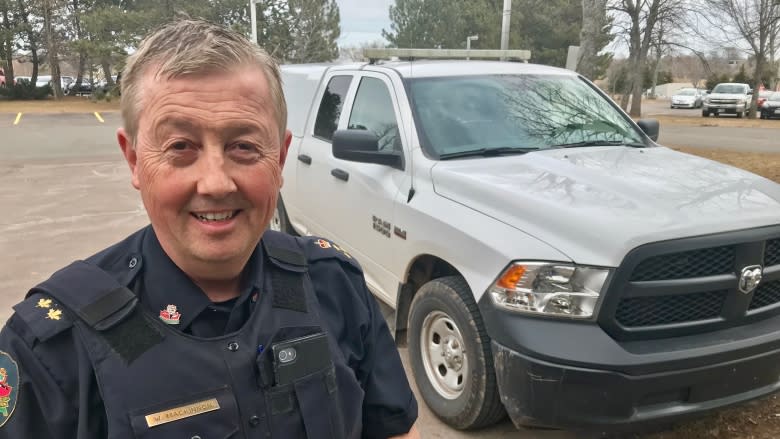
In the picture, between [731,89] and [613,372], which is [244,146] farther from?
[731,89]

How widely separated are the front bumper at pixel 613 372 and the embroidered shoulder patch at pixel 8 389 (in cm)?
187

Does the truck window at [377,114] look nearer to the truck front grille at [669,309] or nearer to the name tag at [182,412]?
the truck front grille at [669,309]

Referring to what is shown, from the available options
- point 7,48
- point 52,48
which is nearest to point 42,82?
point 7,48

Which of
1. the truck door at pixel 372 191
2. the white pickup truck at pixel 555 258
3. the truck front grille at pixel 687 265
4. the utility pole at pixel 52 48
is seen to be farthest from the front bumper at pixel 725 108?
the utility pole at pixel 52 48

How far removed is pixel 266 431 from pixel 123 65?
2.74ft

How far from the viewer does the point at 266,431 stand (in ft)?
4.06

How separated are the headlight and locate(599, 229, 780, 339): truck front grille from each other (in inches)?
2.7

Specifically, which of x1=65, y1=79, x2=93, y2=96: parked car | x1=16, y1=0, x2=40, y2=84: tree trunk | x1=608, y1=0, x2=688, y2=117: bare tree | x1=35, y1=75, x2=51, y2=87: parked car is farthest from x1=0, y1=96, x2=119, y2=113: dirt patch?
x1=608, y1=0, x2=688, y2=117: bare tree

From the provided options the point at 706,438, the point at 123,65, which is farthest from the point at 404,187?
the point at 123,65

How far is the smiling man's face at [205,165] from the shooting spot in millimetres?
1240

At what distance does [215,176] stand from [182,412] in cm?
45

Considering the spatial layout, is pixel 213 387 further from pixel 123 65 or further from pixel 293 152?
pixel 293 152

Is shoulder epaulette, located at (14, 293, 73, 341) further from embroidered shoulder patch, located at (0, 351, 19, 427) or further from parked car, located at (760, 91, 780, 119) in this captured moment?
parked car, located at (760, 91, 780, 119)

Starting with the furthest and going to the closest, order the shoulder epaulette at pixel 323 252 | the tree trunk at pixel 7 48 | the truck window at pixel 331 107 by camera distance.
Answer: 1. the tree trunk at pixel 7 48
2. the truck window at pixel 331 107
3. the shoulder epaulette at pixel 323 252
